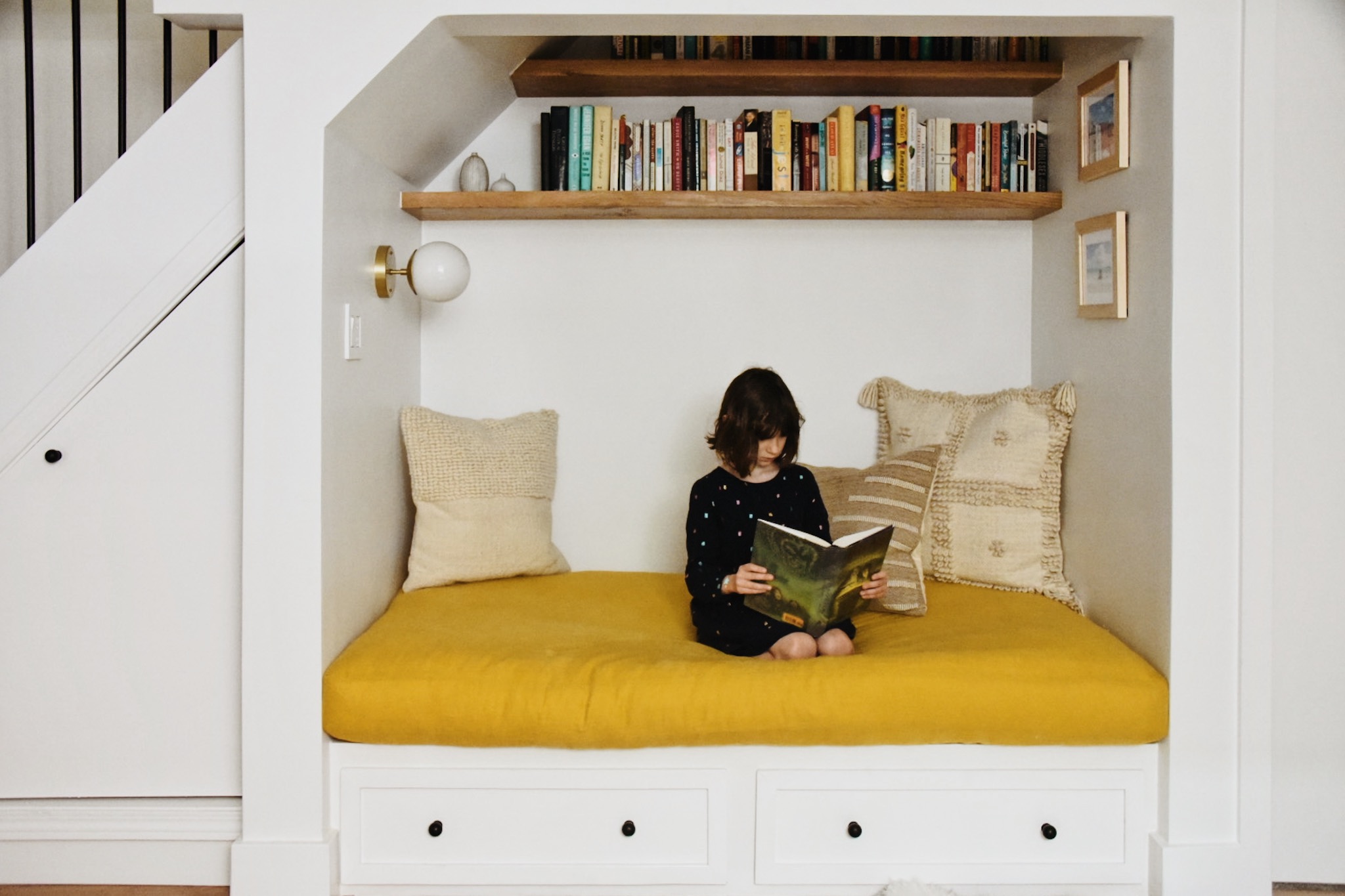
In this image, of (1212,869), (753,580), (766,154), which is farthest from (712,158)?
(1212,869)

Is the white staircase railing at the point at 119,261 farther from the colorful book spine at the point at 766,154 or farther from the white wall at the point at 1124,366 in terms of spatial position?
the white wall at the point at 1124,366

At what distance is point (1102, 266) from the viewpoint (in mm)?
2482

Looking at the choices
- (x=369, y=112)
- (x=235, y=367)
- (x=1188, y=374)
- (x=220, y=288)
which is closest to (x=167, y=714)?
(x=235, y=367)

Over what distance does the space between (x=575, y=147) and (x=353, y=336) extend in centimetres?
85

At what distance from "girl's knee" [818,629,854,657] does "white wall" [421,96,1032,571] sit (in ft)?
2.66

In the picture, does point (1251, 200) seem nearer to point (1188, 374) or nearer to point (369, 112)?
point (1188, 374)

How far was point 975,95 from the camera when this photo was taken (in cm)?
304

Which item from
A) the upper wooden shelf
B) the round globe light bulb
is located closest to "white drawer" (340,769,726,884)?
the round globe light bulb

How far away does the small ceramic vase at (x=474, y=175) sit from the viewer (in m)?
2.87

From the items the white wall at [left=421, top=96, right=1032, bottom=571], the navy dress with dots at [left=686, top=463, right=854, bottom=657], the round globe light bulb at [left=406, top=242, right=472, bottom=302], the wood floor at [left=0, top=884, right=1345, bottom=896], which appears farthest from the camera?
the white wall at [left=421, top=96, right=1032, bottom=571]

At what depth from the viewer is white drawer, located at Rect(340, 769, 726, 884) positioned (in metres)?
2.18

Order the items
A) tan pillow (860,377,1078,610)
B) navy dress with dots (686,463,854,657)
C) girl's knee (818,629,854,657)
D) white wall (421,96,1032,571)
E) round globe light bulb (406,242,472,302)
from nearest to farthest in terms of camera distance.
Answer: girl's knee (818,629,854,657) < navy dress with dots (686,463,854,657) < round globe light bulb (406,242,472,302) < tan pillow (860,377,1078,610) < white wall (421,96,1032,571)

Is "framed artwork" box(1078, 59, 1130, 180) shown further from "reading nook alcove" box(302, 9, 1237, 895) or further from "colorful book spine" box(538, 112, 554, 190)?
"colorful book spine" box(538, 112, 554, 190)

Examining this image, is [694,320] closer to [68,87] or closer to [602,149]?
[602,149]
